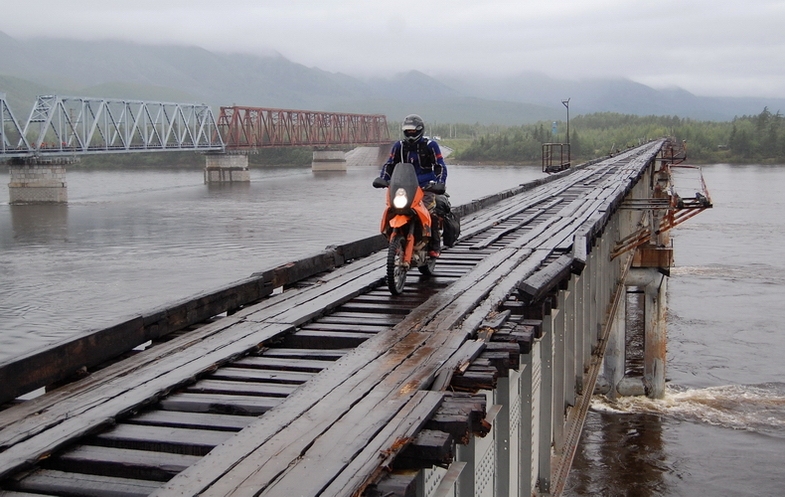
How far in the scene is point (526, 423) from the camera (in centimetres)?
899

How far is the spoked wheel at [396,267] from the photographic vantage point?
34.2ft

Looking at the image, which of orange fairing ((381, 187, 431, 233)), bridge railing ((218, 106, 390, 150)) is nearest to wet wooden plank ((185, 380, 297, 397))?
orange fairing ((381, 187, 431, 233))

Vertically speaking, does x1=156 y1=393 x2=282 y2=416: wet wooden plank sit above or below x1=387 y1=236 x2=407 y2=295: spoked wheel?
below

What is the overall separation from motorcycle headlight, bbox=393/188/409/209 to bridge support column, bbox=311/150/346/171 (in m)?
117

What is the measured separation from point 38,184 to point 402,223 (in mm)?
64739

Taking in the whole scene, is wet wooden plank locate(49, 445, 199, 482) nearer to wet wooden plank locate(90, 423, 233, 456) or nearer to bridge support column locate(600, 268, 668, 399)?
wet wooden plank locate(90, 423, 233, 456)

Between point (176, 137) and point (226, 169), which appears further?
point (226, 169)

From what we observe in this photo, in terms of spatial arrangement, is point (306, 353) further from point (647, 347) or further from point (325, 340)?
point (647, 347)

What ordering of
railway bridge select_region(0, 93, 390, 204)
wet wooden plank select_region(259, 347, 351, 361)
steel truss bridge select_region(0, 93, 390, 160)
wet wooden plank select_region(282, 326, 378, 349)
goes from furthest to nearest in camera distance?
1. steel truss bridge select_region(0, 93, 390, 160)
2. railway bridge select_region(0, 93, 390, 204)
3. wet wooden plank select_region(282, 326, 378, 349)
4. wet wooden plank select_region(259, 347, 351, 361)

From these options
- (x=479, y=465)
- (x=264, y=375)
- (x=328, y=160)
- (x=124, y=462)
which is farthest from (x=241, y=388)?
(x=328, y=160)

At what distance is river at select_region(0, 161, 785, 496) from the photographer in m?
21.2

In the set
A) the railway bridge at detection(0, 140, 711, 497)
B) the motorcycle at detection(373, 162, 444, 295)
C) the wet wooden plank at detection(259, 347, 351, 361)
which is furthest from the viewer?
the motorcycle at detection(373, 162, 444, 295)

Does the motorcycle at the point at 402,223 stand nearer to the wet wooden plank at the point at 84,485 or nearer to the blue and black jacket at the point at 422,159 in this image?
the blue and black jacket at the point at 422,159

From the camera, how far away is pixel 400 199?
1066 cm
